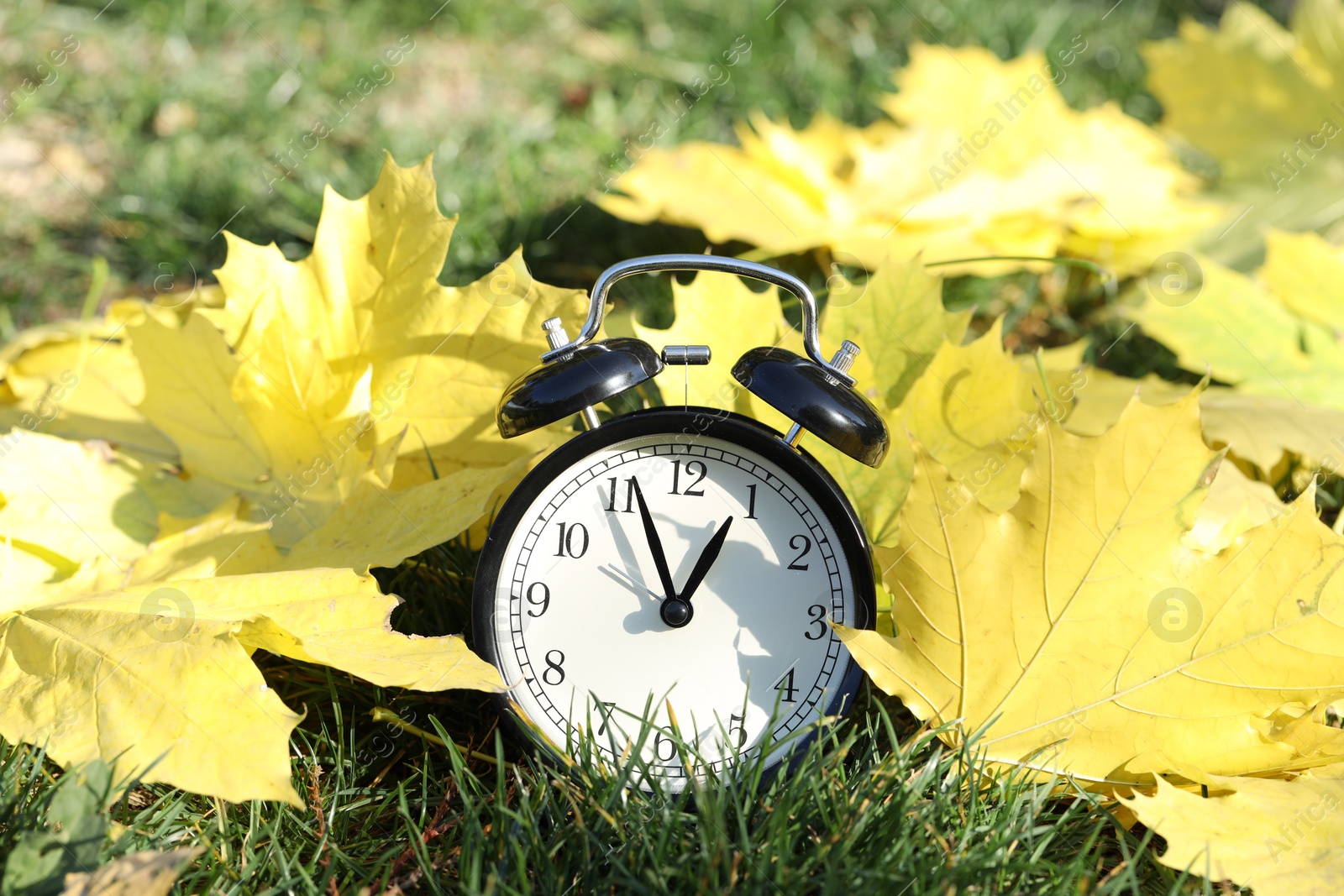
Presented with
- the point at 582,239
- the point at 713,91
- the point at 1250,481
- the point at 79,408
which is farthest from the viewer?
the point at 713,91

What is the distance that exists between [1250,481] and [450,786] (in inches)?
59.2

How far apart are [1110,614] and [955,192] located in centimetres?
129

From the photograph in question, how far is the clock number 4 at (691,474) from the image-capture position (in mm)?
1521

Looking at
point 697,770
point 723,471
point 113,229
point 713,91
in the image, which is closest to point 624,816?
point 697,770

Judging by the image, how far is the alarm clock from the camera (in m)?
1.48

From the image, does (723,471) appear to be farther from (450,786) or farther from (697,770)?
(450,786)

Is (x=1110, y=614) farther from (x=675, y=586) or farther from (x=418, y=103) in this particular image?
(x=418, y=103)

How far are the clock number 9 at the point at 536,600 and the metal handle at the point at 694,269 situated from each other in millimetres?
342

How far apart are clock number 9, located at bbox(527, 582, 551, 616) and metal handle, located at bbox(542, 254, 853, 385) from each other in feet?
1.12

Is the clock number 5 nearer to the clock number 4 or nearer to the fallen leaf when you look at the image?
the clock number 4

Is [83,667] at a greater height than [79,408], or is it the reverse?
[79,408]

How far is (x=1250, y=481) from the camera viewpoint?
6.06 ft

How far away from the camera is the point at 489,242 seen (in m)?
2.87

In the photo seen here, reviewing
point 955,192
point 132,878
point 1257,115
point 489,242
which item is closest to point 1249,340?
point 955,192
